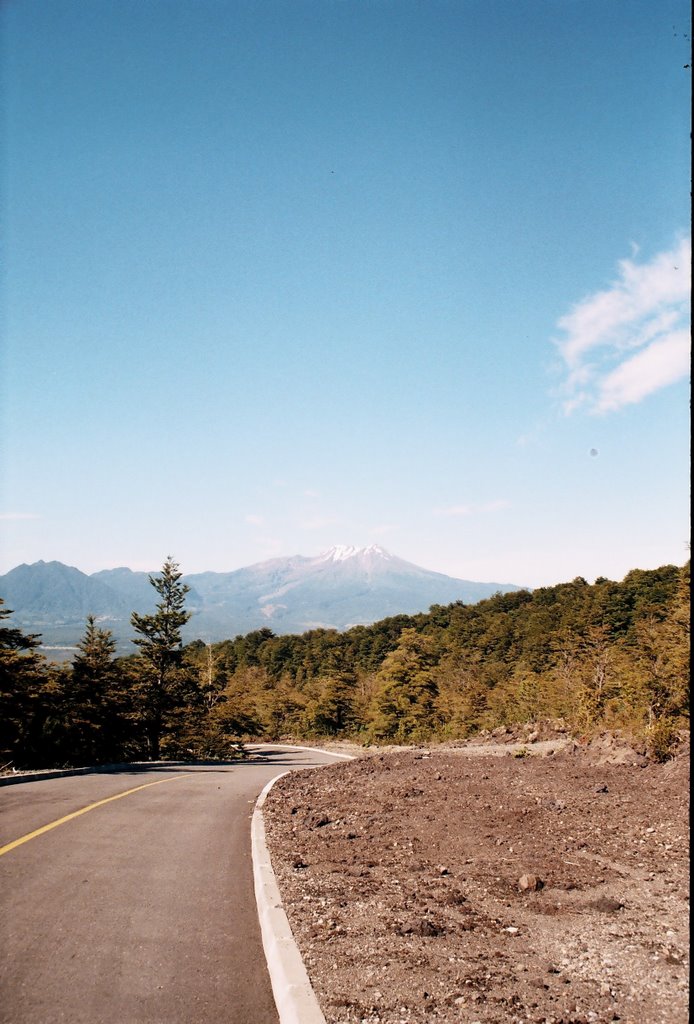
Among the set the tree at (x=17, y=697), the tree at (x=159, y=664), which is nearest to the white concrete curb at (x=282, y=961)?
the tree at (x=17, y=697)

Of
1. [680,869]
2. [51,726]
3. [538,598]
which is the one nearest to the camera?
[680,869]

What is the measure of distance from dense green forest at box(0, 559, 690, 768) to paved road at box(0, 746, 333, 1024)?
1209cm

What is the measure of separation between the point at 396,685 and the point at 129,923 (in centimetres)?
4779

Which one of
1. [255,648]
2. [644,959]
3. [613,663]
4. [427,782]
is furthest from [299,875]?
[255,648]

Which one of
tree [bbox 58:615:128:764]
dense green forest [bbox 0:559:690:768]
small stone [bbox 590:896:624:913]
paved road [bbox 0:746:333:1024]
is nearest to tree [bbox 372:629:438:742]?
dense green forest [bbox 0:559:690:768]

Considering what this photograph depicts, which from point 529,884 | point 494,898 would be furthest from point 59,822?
point 529,884

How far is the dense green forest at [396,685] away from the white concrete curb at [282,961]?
1333 cm

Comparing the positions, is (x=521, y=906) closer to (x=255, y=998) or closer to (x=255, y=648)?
(x=255, y=998)

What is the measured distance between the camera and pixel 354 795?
1337 cm

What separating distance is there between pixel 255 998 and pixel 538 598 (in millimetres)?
89425

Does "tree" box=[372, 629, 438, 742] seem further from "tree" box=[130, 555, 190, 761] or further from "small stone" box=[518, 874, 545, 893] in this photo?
"small stone" box=[518, 874, 545, 893]

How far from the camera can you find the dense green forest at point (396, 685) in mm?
27469

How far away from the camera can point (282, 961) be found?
4660 millimetres

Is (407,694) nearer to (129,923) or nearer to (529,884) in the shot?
(529,884)
